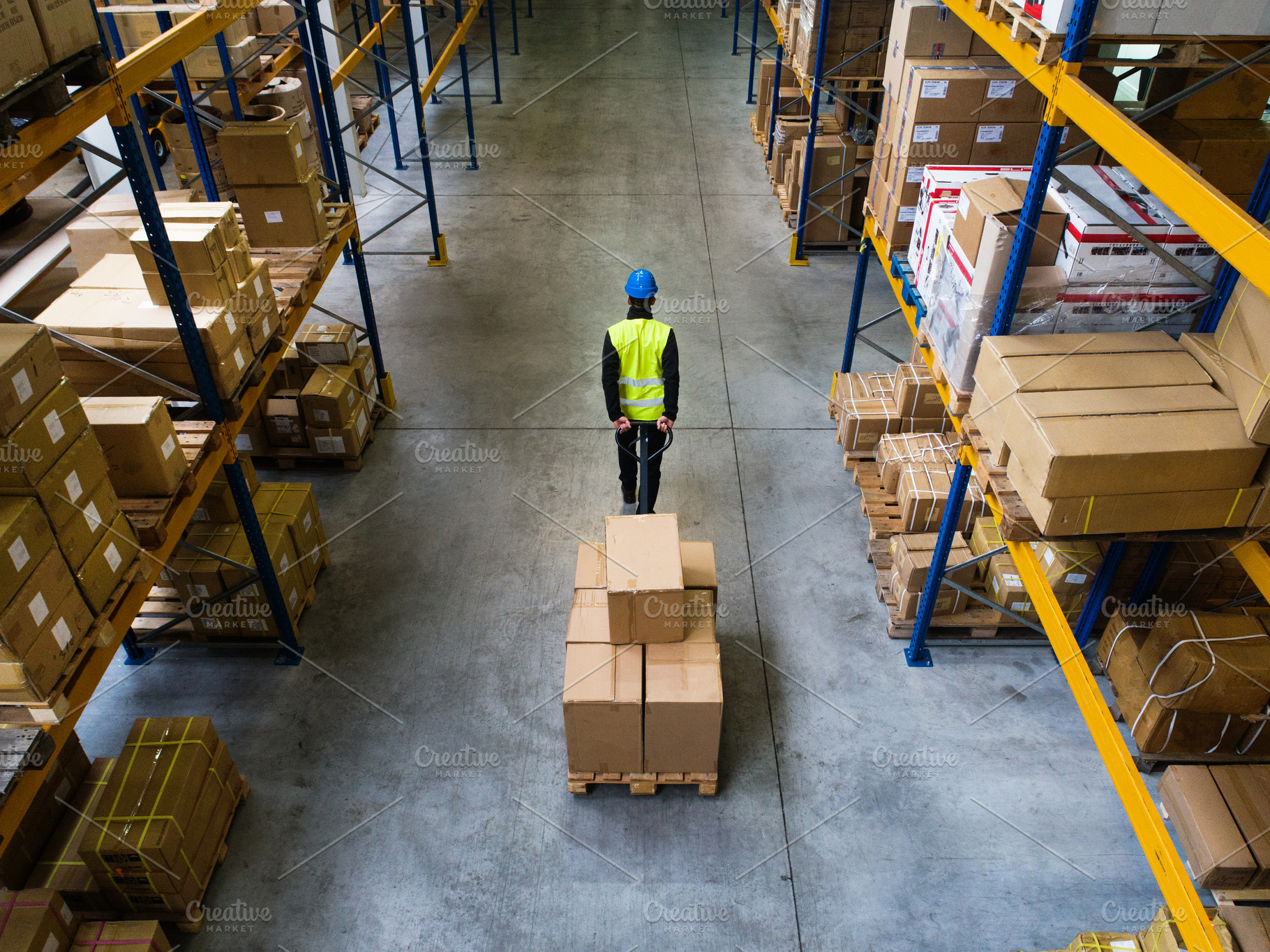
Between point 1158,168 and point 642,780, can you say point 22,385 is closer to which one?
point 642,780

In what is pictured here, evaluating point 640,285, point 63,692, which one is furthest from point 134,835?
point 640,285

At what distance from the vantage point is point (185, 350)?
488cm

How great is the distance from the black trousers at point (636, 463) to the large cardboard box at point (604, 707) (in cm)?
185

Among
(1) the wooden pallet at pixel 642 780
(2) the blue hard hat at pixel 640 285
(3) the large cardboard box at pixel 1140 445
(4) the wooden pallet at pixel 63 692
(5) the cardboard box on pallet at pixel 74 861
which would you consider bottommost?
(1) the wooden pallet at pixel 642 780

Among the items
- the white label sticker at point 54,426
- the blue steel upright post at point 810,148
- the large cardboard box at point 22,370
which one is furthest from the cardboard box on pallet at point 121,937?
the blue steel upright post at point 810,148

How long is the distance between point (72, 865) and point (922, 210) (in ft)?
21.1

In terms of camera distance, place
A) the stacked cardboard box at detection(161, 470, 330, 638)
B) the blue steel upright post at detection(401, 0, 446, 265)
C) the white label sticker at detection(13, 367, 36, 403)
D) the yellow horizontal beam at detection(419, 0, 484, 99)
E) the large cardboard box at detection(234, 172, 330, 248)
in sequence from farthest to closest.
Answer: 1. the yellow horizontal beam at detection(419, 0, 484, 99)
2. the blue steel upright post at detection(401, 0, 446, 265)
3. the large cardboard box at detection(234, 172, 330, 248)
4. the stacked cardboard box at detection(161, 470, 330, 638)
5. the white label sticker at detection(13, 367, 36, 403)

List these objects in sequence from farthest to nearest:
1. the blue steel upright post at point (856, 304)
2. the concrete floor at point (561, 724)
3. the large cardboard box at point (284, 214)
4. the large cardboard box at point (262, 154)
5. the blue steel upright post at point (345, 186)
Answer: the blue steel upright post at point (856, 304)
the blue steel upright post at point (345, 186)
the large cardboard box at point (284, 214)
the large cardboard box at point (262, 154)
the concrete floor at point (561, 724)

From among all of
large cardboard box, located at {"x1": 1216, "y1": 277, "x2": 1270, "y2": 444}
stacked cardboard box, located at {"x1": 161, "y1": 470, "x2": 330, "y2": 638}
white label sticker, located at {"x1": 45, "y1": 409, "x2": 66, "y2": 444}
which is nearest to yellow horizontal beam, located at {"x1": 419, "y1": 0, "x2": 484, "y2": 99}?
stacked cardboard box, located at {"x1": 161, "y1": 470, "x2": 330, "y2": 638}

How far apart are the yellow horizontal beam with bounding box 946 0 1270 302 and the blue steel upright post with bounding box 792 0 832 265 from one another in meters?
5.20

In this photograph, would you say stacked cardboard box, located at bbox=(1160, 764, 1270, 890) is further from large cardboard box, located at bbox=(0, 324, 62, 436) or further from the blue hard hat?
large cardboard box, located at bbox=(0, 324, 62, 436)

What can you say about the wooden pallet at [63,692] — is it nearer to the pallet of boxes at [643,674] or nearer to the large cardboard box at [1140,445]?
the pallet of boxes at [643,674]

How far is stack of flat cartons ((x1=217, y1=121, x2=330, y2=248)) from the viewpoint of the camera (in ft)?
22.0

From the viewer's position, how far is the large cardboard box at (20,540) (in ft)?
10.5
